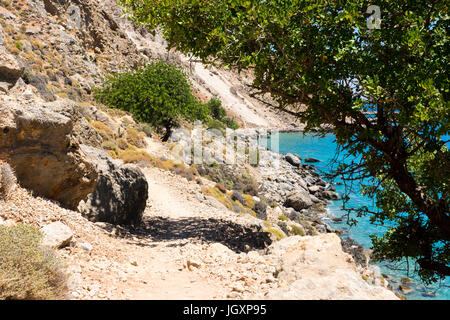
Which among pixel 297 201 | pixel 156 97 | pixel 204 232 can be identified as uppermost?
pixel 156 97

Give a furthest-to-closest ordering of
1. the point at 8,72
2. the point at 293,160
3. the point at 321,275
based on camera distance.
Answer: the point at 293,160, the point at 8,72, the point at 321,275

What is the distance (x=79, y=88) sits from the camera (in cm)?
2870

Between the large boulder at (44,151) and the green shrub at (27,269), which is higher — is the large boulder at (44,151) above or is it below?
above

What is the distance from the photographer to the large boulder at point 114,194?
26.5 feet

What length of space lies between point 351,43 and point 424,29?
4.14 feet

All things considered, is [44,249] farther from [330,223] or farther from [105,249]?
[330,223]

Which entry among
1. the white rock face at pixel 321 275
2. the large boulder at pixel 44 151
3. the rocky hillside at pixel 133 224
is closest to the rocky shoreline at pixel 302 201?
the rocky hillside at pixel 133 224

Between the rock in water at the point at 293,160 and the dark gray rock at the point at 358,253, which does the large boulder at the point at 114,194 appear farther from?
the rock in water at the point at 293,160

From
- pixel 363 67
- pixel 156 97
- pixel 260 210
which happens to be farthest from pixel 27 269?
pixel 156 97

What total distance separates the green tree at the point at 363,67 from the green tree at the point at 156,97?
52.8 feet

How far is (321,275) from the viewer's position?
4.45 meters

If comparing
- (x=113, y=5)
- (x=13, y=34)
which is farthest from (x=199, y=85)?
(x=13, y=34)

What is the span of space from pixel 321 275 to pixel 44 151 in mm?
5437

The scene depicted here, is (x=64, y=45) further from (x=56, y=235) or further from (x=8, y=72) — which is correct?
(x=56, y=235)
